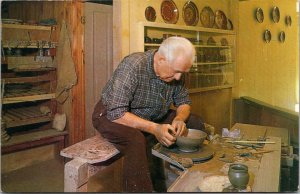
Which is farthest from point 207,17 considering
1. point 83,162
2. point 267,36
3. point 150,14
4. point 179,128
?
point 83,162

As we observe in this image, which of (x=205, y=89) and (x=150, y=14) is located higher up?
(x=150, y=14)

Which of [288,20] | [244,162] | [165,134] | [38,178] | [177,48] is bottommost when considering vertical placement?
[38,178]

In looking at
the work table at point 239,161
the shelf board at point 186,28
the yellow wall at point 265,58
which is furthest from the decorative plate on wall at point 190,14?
the work table at point 239,161

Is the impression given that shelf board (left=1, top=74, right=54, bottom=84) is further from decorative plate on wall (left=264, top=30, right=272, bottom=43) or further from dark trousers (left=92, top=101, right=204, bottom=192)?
decorative plate on wall (left=264, top=30, right=272, bottom=43)

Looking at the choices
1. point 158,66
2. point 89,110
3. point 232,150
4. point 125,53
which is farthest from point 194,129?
point 89,110

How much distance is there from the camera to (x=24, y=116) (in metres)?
2.60

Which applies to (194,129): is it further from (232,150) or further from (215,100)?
(215,100)

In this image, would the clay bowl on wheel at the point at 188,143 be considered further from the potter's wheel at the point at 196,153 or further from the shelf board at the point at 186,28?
the shelf board at the point at 186,28

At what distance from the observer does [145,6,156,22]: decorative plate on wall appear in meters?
2.32

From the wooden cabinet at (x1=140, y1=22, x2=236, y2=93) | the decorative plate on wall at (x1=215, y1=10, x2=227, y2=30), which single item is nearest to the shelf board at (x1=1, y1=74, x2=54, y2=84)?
the wooden cabinet at (x1=140, y1=22, x2=236, y2=93)

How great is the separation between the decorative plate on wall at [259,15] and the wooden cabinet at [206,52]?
0.97 ft

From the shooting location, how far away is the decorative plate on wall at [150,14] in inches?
91.4

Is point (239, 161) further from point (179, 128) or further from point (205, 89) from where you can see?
point (205, 89)

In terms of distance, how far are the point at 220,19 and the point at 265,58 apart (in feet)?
2.07
